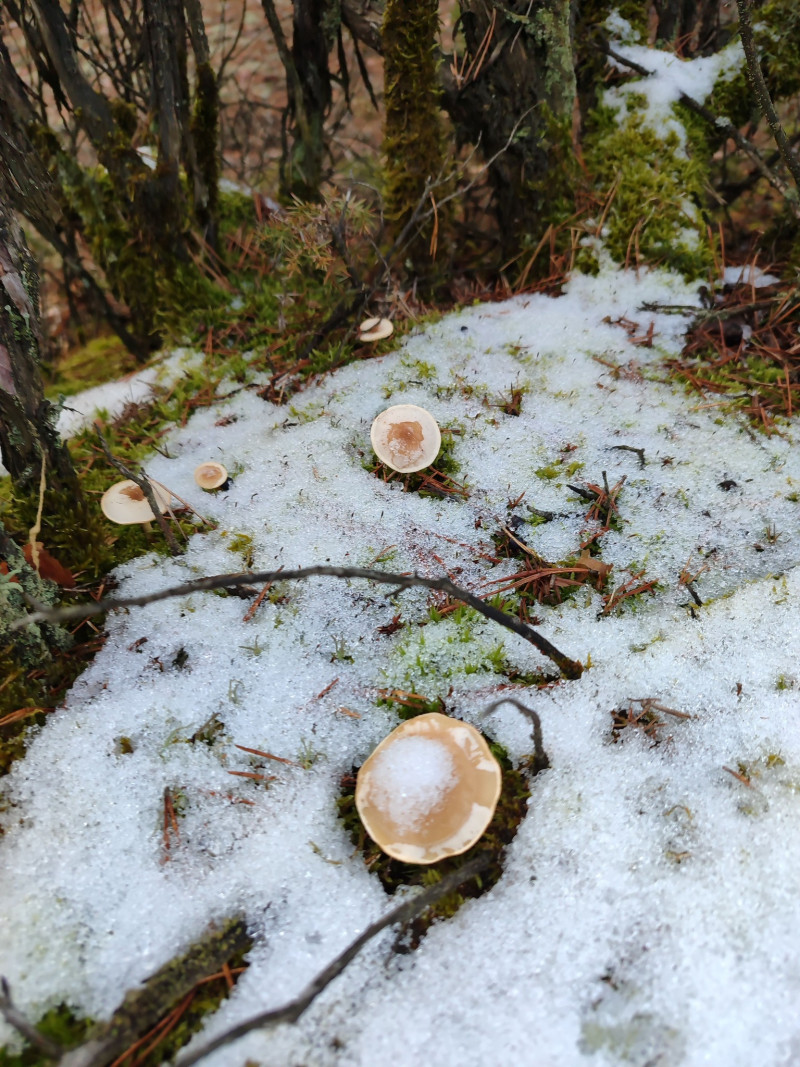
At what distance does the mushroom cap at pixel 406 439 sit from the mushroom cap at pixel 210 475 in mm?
628

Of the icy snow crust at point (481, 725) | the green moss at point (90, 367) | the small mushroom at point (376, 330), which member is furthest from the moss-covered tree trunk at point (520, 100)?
the green moss at point (90, 367)

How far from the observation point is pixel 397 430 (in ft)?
8.41

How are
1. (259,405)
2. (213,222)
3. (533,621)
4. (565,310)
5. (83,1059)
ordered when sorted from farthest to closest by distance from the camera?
(213,222)
(565,310)
(259,405)
(533,621)
(83,1059)

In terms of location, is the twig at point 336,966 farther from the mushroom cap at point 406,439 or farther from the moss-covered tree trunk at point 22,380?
the moss-covered tree trunk at point 22,380

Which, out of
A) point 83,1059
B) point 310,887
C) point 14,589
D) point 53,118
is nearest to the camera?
point 83,1059

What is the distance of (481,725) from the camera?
2002 mm

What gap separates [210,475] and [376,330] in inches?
42.3

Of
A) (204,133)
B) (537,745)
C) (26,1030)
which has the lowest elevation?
(537,745)

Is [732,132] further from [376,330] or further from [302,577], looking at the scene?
[302,577]

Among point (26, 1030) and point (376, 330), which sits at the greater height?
point (376, 330)

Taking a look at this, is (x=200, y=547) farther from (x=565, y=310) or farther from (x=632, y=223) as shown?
(x=632, y=223)

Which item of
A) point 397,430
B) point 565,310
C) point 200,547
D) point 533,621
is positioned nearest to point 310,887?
point 533,621

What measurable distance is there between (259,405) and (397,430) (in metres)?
0.79

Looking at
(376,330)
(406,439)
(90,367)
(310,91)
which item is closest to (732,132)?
(376,330)
